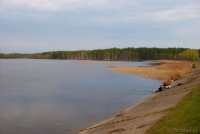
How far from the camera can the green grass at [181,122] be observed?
513 inches

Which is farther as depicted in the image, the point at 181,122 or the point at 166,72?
the point at 166,72

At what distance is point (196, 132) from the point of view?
12.3m

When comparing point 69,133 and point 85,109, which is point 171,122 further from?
point 85,109

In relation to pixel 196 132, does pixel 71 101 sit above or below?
below

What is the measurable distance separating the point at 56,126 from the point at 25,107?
8336 millimetres

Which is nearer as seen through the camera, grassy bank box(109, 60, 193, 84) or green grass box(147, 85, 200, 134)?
green grass box(147, 85, 200, 134)

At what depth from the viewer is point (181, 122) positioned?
14281mm

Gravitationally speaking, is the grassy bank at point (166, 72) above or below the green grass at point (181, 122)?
below

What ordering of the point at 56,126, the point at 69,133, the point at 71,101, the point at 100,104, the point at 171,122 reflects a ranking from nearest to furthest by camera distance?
the point at 171,122, the point at 69,133, the point at 56,126, the point at 100,104, the point at 71,101

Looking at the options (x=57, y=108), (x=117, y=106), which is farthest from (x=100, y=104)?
(x=57, y=108)

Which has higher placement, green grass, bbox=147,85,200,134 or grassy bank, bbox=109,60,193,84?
green grass, bbox=147,85,200,134

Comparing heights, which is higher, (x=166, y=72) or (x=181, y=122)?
(x=181, y=122)

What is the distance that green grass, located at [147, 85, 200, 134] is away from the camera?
13042mm

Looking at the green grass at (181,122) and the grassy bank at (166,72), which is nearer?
the green grass at (181,122)
